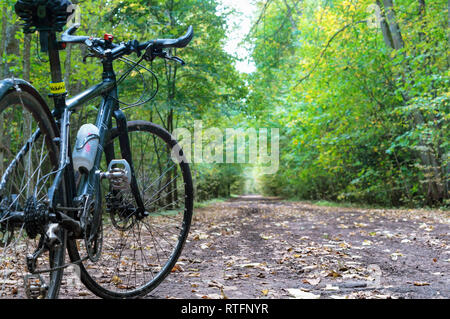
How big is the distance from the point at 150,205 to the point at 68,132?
3.04 ft

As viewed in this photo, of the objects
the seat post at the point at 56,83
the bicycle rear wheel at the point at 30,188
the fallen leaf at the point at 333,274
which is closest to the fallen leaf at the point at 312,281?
the fallen leaf at the point at 333,274

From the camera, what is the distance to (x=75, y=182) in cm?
184

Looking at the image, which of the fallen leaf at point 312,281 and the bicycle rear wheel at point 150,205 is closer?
the bicycle rear wheel at point 150,205

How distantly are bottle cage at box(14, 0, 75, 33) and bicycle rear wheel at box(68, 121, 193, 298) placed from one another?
700 millimetres

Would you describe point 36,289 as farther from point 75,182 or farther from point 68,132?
point 68,132

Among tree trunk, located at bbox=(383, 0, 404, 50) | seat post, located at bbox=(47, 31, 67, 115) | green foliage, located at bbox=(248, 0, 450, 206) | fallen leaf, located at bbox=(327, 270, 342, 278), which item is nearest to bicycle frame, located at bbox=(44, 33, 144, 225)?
seat post, located at bbox=(47, 31, 67, 115)

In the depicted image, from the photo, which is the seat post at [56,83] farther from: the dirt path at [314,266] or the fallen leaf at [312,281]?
the fallen leaf at [312,281]

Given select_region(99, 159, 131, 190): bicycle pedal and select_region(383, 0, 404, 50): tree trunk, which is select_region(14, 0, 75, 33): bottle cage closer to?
select_region(99, 159, 131, 190): bicycle pedal

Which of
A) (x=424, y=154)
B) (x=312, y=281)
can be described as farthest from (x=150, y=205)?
(x=424, y=154)

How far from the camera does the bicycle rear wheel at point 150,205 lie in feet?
7.48

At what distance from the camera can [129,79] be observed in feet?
28.0

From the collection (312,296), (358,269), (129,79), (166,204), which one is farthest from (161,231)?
(129,79)

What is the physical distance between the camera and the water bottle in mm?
1862

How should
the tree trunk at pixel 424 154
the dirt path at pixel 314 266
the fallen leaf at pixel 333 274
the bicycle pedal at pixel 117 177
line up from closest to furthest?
1. the bicycle pedal at pixel 117 177
2. the dirt path at pixel 314 266
3. the fallen leaf at pixel 333 274
4. the tree trunk at pixel 424 154
